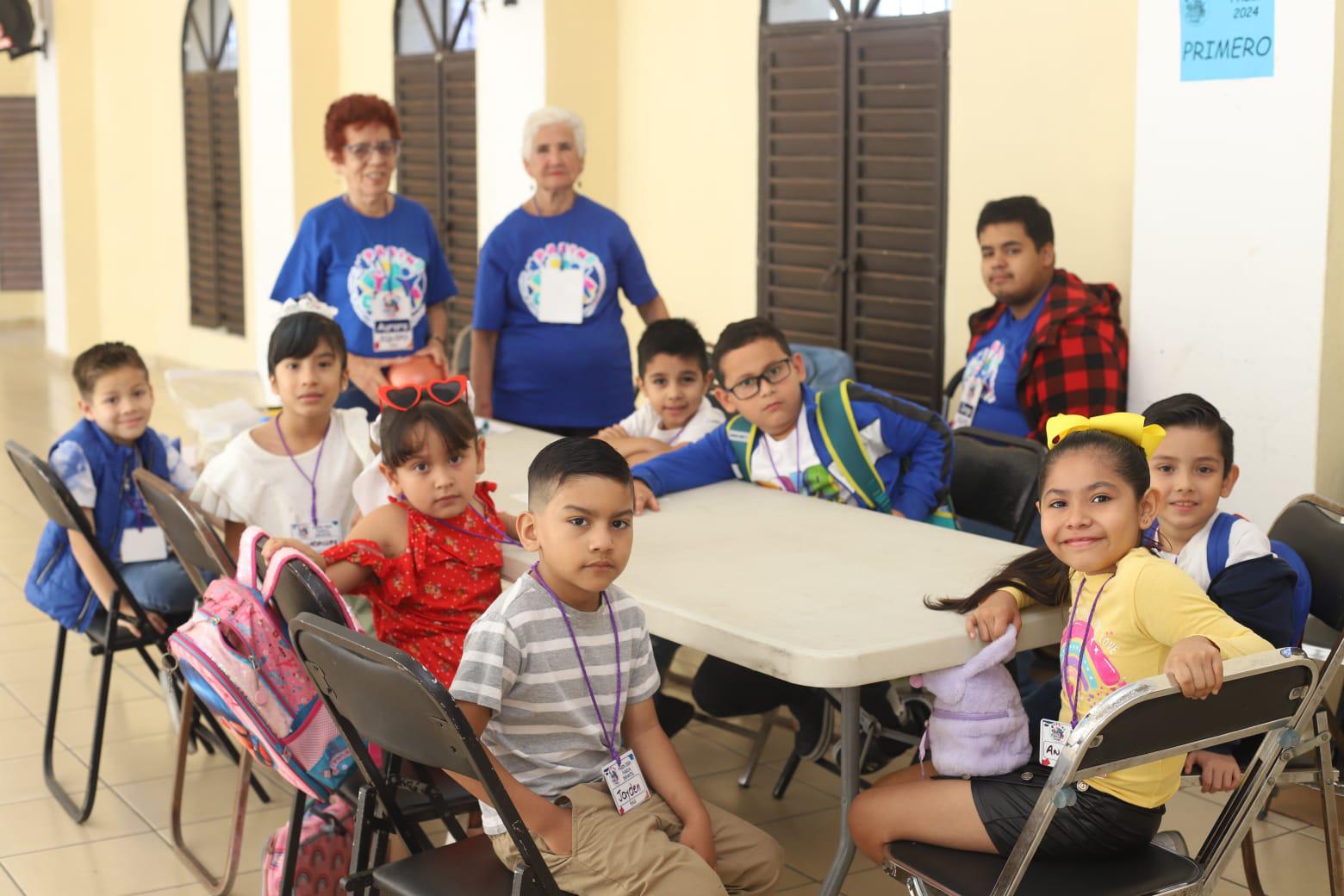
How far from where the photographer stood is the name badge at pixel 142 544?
371 cm

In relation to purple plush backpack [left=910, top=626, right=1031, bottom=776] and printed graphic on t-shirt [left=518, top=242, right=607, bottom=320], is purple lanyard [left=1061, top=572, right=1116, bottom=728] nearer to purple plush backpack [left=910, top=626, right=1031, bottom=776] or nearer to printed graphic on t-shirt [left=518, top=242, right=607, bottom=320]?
purple plush backpack [left=910, top=626, right=1031, bottom=776]

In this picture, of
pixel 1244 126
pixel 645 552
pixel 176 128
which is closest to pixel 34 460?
pixel 645 552

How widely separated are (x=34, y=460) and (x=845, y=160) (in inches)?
128

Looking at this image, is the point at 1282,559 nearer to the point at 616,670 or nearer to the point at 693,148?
the point at 616,670

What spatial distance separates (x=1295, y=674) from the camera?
2025 millimetres

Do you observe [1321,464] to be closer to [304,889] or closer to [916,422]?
[916,422]

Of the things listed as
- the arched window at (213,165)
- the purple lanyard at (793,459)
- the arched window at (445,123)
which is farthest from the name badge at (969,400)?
the arched window at (213,165)

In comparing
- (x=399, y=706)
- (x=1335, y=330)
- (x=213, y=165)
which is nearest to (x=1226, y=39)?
(x=1335, y=330)

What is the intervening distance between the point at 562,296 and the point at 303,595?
6.98ft

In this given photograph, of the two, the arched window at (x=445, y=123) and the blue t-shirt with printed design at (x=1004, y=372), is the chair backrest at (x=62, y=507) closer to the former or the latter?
the blue t-shirt with printed design at (x=1004, y=372)

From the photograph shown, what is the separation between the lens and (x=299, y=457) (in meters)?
3.39

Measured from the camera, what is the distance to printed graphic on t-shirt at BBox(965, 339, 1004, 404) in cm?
425

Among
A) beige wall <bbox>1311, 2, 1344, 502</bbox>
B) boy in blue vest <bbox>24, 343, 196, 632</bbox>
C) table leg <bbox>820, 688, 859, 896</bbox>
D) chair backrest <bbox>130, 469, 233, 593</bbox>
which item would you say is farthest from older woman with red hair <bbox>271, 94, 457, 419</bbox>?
beige wall <bbox>1311, 2, 1344, 502</bbox>

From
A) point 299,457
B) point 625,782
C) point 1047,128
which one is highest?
point 1047,128
